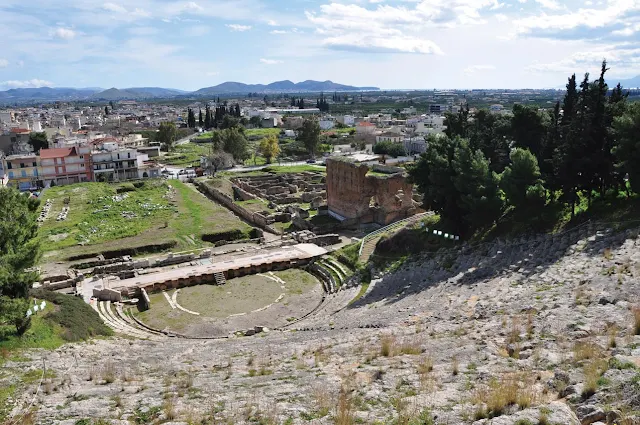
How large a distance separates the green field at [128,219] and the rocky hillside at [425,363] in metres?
23.6

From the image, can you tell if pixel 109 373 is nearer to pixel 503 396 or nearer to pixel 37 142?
pixel 503 396

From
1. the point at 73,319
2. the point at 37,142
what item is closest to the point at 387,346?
the point at 73,319

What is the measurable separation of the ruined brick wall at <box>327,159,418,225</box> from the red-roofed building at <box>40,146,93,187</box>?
50.0 m

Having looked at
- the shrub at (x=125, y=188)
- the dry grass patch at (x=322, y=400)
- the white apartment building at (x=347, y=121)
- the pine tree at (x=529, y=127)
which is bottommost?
the shrub at (x=125, y=188)

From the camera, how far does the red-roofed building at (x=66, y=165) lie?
8094 cm

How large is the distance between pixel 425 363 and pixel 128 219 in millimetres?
47897

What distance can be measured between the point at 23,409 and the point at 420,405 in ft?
36.2

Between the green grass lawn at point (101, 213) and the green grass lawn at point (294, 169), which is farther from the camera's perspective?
the green grass lawn at point (294, 169)

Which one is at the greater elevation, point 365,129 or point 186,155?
point 365,129

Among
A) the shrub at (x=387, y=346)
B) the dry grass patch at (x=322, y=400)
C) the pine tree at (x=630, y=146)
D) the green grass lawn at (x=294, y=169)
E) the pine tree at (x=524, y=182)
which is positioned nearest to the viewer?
the dry grass patch at (x=322, y=400)

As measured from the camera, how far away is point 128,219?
55250mm

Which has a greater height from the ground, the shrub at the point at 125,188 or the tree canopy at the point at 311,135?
the tree canopy at the point at 311,135

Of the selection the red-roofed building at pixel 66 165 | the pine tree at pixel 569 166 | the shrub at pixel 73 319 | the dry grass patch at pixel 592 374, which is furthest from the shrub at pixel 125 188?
the dry grass patch at pixel 592 374

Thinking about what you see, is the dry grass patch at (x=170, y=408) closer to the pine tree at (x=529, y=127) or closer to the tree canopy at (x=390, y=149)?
the pine tree at (x=529, y=127)
